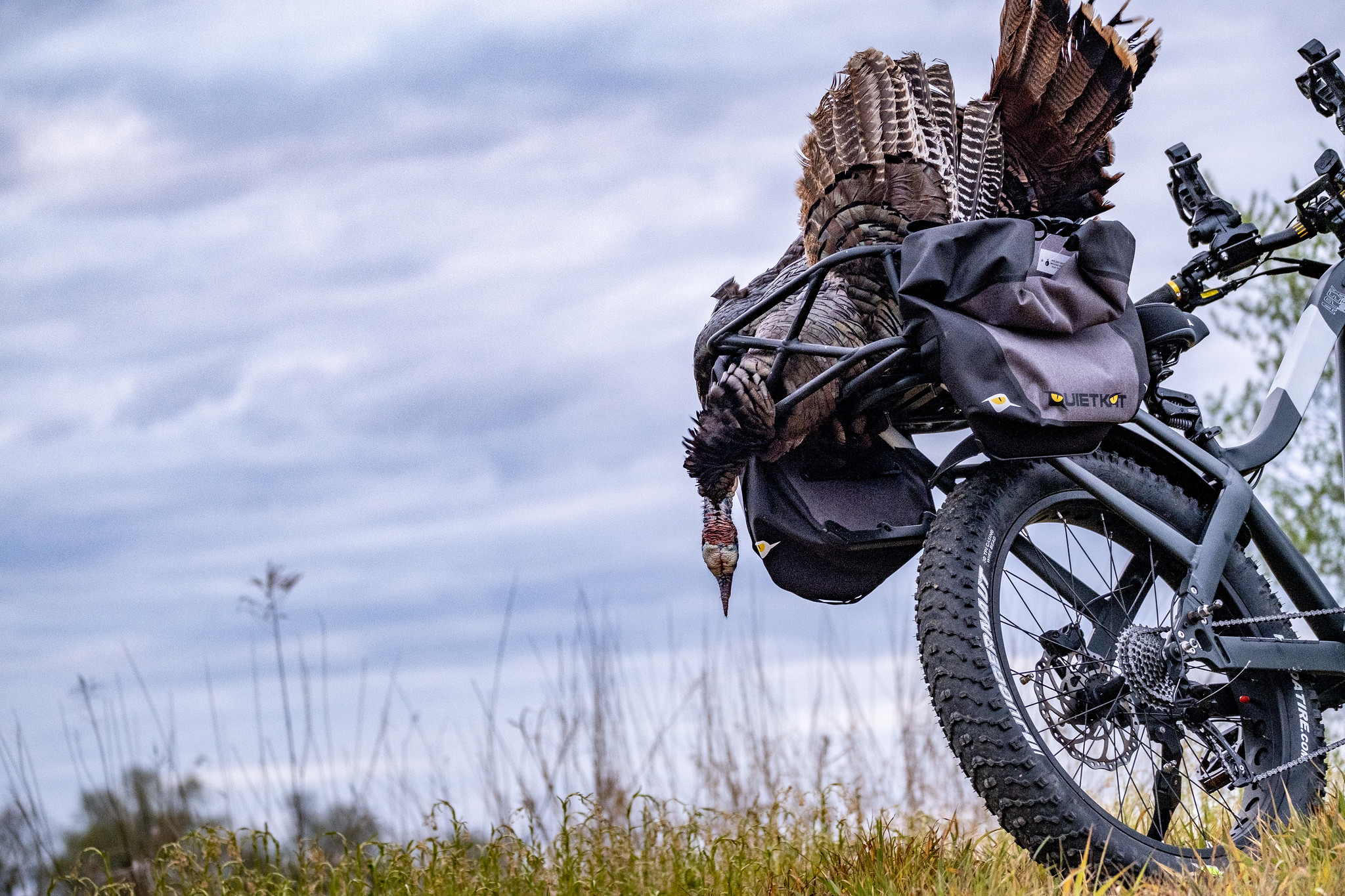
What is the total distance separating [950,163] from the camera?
3137 millimetres

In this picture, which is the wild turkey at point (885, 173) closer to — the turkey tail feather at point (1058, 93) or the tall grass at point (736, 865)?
the turkey tail feather at point (1058, 93)

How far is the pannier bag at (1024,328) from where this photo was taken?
2562mm

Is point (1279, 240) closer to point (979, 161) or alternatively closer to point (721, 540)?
point (979, 161)

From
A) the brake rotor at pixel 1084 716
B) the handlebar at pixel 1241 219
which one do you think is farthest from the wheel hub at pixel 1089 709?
the handlebar at pixel 1241 219

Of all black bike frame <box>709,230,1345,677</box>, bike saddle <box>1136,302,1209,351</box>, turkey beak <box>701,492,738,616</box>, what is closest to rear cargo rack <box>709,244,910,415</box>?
black bike frame <box>709,230,1345,677</box>

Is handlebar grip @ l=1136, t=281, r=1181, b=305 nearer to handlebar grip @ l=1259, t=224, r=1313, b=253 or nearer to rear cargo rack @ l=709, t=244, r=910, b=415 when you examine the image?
handlebar grip @ l=1259, t=224, r=1313, b=253

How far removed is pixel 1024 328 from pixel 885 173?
59cm

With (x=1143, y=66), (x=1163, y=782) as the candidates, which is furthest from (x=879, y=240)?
(x=1163, y=782)

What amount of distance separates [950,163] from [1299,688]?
5.02ft

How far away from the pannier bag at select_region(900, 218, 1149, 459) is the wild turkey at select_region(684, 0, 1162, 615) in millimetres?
357

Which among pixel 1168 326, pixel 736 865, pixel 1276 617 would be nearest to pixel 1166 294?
pixel 1168 326

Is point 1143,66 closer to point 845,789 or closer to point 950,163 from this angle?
point 950,163

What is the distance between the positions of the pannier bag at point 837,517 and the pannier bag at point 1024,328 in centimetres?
49

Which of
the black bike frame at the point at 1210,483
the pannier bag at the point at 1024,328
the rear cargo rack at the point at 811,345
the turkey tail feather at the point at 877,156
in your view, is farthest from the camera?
the turkey tail feather at the point at 877,156
